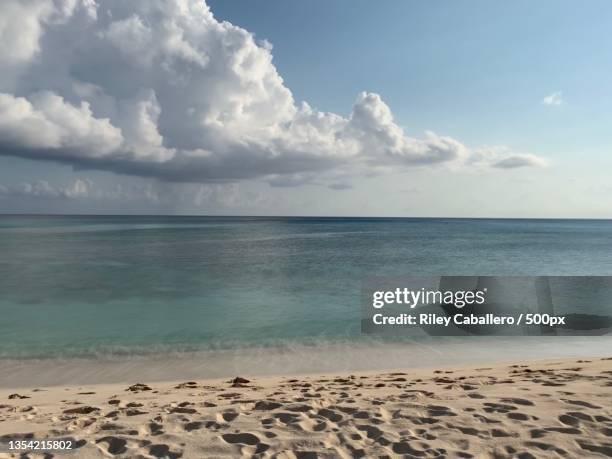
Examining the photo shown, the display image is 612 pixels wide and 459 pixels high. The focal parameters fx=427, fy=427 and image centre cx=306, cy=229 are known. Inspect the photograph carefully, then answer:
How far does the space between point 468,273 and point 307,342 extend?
2735cm

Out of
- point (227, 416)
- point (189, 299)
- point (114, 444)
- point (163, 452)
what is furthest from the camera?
point (189, 299)

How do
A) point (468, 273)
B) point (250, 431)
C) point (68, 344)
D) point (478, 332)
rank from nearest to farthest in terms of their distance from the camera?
point (250, 431) → point (68, 344) → point (478, 332) → point (468, 273)

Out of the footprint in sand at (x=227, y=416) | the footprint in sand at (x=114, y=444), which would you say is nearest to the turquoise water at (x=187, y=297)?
the footprint in sand at (x=227, y=416)

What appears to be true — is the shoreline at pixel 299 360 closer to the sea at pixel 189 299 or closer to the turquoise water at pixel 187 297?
the sea at pixel 189 299

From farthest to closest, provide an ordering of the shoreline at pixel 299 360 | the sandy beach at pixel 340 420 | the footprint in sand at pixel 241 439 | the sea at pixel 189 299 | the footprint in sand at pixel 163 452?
the sea at pixel 189 299 → the shoreline at pixel 299 360 → the footprint in sand at pixel 241 439 → the sandy beach at pixel 340 420 → the footprint in sand at pixel 163 452

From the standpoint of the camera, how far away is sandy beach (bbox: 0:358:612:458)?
18.5ft

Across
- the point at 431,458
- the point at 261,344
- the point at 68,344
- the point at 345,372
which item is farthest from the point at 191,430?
the point at 68,344

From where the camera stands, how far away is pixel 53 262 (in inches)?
1679

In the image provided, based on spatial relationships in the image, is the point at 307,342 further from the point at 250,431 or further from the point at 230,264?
the point at 230,264

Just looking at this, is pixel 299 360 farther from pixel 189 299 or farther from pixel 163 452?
pixel 189 299

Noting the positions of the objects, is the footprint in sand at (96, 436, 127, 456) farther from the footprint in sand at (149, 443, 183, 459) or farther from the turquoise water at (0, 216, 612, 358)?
the turquoise water at (0, 216, 612, 358)

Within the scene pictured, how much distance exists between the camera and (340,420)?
6625 mm

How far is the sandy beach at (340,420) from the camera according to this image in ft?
18.5

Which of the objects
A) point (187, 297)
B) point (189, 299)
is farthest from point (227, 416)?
point (187, 297)
